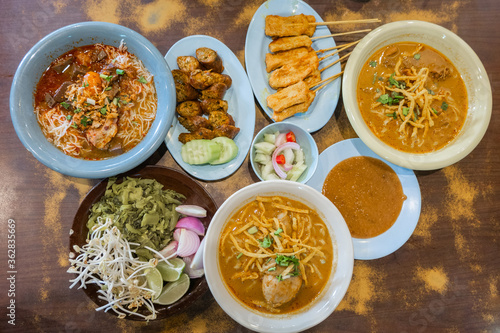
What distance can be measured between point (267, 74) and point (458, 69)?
1753 mm

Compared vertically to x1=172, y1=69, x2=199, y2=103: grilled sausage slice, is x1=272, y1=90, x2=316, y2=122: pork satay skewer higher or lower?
lower

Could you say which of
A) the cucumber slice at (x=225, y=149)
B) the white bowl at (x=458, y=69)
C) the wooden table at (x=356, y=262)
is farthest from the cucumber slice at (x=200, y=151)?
the white bowl at (x=458, y=69)

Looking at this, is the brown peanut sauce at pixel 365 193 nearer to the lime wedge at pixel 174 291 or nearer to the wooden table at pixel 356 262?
the wooden table at pixel 356 262

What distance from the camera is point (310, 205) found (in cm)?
276

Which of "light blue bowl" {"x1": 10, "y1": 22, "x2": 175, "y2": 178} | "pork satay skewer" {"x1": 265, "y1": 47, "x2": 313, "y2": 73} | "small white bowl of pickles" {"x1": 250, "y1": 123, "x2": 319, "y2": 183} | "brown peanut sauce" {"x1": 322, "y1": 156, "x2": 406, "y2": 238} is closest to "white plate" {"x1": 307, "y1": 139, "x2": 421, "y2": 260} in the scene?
"brown peanut sauce" {"x1": 322, "y1": 156, "x2": 406, "y2": 238}

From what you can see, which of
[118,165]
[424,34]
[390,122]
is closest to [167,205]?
[118,165]

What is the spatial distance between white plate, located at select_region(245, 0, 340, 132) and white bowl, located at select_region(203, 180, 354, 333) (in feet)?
2.61

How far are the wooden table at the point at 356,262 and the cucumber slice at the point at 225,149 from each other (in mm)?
291

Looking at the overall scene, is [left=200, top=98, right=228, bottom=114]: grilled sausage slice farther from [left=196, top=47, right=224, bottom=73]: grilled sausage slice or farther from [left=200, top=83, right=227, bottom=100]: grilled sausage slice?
[left=196, top=47, right=224, bottom=73]: grilled sausage slice

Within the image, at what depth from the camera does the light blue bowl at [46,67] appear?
100 inches

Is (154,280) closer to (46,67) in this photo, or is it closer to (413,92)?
(46,67)

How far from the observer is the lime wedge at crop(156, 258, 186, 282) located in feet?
→ 9.31

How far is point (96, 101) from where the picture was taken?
2.70 meters

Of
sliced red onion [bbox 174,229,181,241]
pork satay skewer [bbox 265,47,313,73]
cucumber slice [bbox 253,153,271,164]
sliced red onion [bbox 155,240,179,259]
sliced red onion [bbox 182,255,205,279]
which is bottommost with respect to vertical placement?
sliced red onion [bbox 182,255,205,279]
